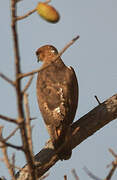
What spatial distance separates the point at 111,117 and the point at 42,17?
123 inches

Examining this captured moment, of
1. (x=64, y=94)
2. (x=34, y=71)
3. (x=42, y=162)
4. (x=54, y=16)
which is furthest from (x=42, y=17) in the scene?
(x=64, y=94)

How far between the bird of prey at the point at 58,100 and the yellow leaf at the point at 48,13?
279cm

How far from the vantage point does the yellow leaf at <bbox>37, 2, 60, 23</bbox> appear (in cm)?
229

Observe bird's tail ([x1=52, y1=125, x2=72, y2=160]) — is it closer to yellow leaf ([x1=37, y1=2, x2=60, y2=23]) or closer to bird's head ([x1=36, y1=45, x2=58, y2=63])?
bird's head ([x1=36, y1=45, x2=58, y2=63])

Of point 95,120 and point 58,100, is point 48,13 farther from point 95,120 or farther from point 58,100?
point 58,100

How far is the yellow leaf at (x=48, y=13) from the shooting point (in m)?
2.29

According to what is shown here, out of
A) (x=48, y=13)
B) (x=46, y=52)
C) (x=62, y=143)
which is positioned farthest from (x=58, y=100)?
(x=48, y=13)

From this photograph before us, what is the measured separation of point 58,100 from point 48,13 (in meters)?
3.49

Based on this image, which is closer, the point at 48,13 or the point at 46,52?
the point at 48,13

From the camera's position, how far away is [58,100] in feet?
18.9

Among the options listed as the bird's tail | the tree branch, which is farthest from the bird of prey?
the tree branch

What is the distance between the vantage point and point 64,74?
6309mm

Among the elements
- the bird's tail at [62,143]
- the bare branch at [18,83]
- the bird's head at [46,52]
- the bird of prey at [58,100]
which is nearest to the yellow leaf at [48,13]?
the bare branch at [18,83]

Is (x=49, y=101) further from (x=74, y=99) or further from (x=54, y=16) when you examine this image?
(x=54, y=16)
